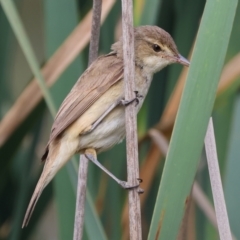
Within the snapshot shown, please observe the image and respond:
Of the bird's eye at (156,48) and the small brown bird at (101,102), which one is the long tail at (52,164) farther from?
the bird's eye at (156,48)

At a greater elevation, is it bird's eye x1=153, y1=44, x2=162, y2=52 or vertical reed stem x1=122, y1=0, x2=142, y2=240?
bird's eye x1=153, y1=44, x2=162, y2=52

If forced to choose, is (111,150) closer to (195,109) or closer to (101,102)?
(101,102)

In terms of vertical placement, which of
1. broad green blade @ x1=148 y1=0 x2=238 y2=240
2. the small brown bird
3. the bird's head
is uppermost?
the bird's head

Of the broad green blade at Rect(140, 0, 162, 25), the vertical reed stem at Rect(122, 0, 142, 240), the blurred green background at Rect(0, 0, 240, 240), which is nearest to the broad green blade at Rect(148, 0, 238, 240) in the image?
the vertical reed stem at Rect(122, 0, 142, 240)

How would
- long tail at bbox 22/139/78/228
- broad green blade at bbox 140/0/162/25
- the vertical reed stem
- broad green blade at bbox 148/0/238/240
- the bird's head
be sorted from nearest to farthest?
1. broad green blade at bbox 148/0/238/240
2. the vertical reed stem
3. long tail at bbox 22/139/78/228
4. broad green blade at bbox 140/0/162/25
5. the bird's head

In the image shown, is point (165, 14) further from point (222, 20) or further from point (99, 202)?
point (222, 20)

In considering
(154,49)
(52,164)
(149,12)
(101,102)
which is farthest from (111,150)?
(149,12)

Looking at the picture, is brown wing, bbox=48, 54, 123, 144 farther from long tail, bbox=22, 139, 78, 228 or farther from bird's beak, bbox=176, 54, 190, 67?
bird's beak, bbox=176, 54, 190, 67

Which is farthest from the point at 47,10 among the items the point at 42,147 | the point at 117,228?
the point at 42,147
